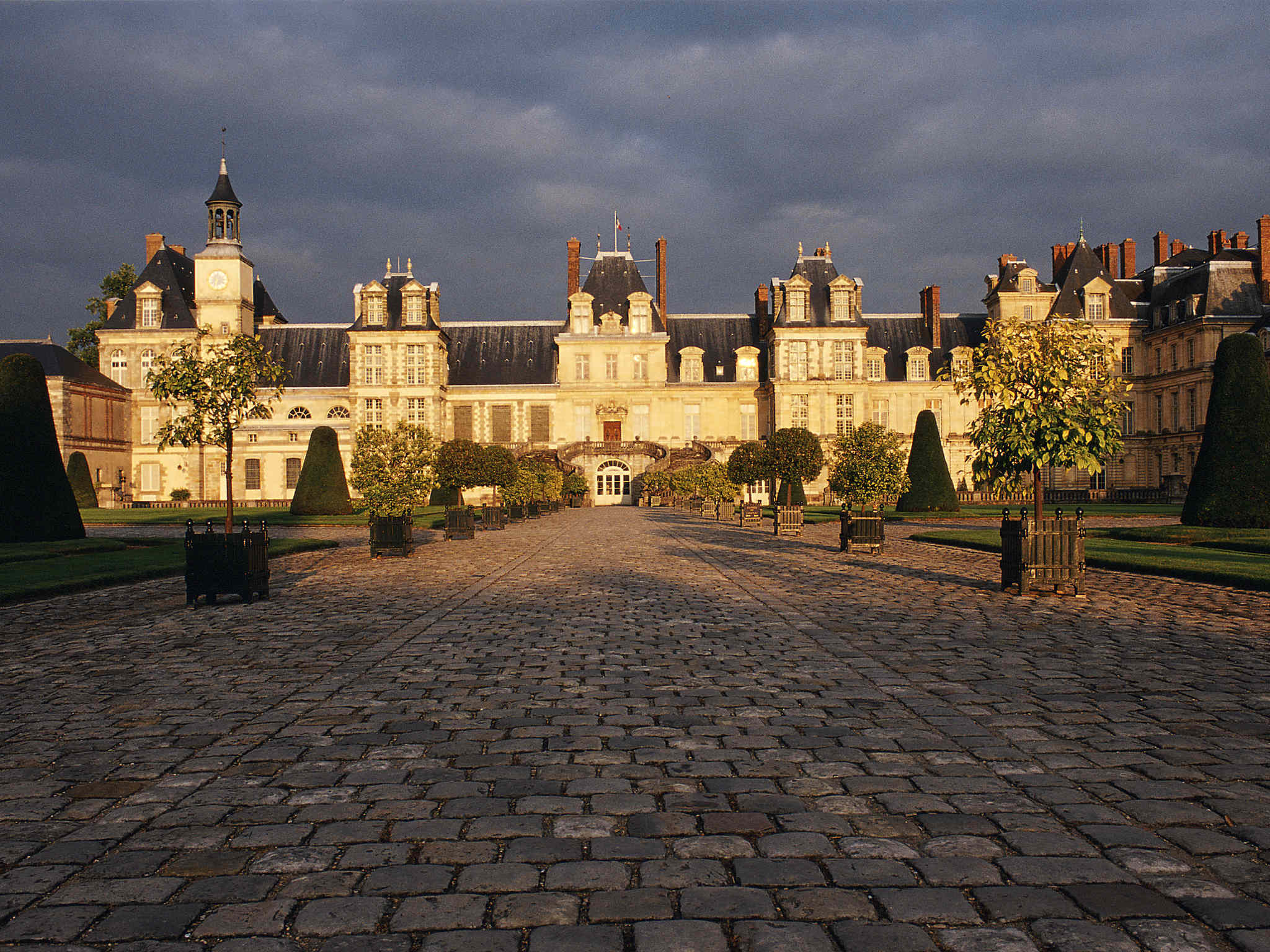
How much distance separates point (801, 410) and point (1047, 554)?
1677 inches

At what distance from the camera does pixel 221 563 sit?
11414 millimetres

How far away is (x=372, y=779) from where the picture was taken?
15.0 feet

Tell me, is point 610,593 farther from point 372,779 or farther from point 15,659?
point 372,779

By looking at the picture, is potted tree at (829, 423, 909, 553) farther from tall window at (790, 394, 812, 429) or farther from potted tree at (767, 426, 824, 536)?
tall window at (790, 394, 812, 429)

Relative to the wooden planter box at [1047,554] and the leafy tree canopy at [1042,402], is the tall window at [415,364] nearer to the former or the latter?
the leafy tree canopy at [1042,402]

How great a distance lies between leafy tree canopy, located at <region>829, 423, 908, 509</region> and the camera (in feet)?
67.2

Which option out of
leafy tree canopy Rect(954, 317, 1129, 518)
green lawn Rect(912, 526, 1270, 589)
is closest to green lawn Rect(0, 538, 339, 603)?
leafy tree canopy Rect(954, 317, 1129, 518)

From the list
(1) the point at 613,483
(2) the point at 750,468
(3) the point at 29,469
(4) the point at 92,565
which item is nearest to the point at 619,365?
(1) the point at 613,483

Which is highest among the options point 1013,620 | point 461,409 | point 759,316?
point 759,316

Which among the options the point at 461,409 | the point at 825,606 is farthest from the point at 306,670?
the point at 461,409

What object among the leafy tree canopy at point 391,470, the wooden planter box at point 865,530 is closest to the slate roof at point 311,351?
the leafy tree canopy at point 391,470

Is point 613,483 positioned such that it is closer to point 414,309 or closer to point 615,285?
point 615,285

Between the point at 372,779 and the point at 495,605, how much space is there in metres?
6.61

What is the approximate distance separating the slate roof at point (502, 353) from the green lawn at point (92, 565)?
37.4 metres
